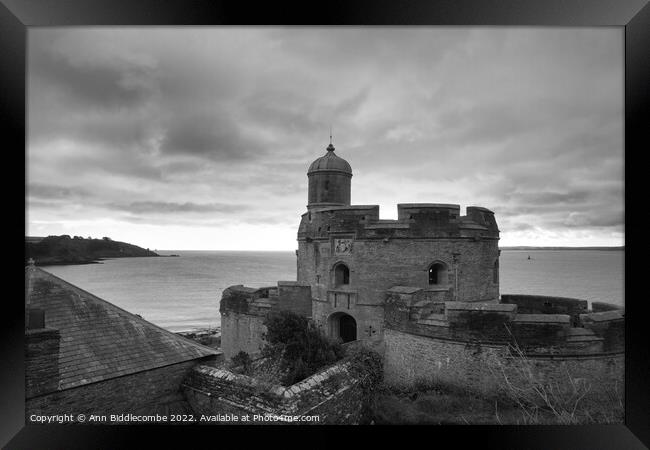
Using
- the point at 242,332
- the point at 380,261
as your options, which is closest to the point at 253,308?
the point at 242,332

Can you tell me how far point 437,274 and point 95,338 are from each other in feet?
30.7

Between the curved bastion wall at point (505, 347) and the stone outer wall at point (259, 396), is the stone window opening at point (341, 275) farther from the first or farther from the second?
the stone outer wall at point (259, 396)

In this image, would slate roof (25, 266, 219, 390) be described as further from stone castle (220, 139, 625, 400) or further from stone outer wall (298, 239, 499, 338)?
stone outer wall (298, 239, 499, 338)

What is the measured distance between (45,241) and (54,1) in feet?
13.7

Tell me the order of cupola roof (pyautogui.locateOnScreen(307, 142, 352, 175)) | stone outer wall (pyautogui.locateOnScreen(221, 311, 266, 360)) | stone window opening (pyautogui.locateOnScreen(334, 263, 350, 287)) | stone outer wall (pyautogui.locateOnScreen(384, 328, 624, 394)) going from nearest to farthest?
stone outer wall (pyautogui.locateOnScreen(384, 328, 624, 394)), stone window opening (pyautogui.locateOnScreen(334, 263, 350, 287)), stone outer wall (pyautogui.locateOnScreen(221, 311, 266, 360)), cupola roof (pyautogui.locateOnScreen(307, 142, 352, 175))

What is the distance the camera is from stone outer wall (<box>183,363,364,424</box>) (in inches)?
218

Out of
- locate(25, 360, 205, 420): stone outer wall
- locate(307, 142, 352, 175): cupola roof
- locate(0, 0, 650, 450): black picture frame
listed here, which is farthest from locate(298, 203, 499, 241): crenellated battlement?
locate(25, 360, 205, 420): stone outer wall

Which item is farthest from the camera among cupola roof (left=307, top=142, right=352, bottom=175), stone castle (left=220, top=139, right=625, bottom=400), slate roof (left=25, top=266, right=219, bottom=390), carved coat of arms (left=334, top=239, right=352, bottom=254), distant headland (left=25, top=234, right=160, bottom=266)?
cupola roof (left=307, top=142, right=352, bottom=175)

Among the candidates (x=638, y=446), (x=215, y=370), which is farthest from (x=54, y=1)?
(x=638, y=446)

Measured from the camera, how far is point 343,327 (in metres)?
12.7

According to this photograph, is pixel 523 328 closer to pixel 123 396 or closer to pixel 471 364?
pixel 471 364

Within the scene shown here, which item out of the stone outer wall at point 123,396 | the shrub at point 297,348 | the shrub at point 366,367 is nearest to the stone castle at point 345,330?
the stone outer wall at point 123,396

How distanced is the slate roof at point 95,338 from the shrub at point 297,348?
6.73 ft

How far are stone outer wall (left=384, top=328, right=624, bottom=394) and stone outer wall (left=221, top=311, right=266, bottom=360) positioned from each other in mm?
5302
